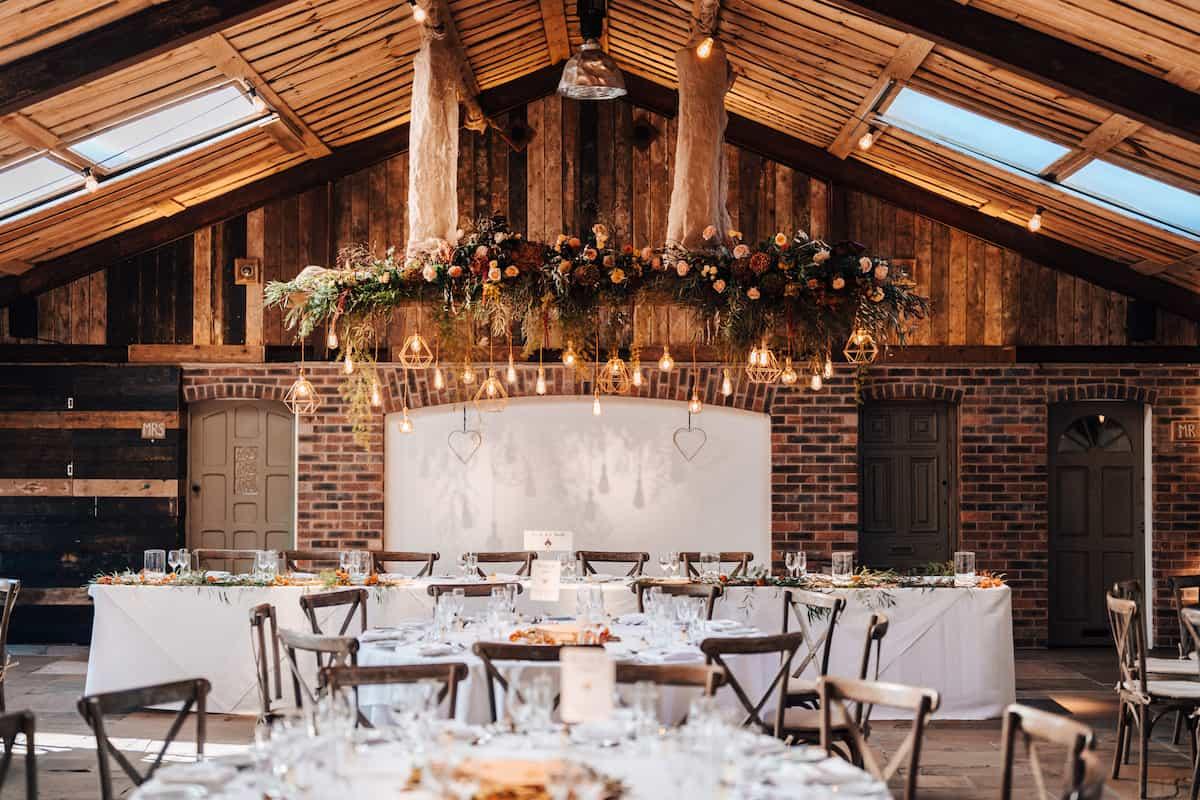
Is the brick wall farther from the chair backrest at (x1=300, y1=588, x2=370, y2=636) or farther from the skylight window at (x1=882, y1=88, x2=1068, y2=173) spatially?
the chair backrest at (x1=300, y1=588, x2=370, y2=636)

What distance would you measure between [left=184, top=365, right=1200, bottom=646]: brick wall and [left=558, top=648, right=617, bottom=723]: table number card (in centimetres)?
653

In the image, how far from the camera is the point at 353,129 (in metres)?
9.77

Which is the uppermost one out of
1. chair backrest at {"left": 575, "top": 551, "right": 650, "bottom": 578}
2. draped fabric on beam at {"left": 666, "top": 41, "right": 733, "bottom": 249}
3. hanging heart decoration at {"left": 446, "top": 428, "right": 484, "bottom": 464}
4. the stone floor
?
draped fabric on beam at {"left": 666, "top": 41, "right": 733, "bottom": 249}

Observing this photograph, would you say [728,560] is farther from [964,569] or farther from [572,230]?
[572,230]

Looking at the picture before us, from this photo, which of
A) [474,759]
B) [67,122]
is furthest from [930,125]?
[474,759]

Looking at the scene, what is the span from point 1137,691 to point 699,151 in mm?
3698

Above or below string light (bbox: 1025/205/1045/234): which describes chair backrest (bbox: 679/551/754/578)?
below

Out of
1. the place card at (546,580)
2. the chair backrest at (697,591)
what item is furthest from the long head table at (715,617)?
the place card at (546,580)

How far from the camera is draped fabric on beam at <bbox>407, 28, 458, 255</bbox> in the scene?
6.64 m

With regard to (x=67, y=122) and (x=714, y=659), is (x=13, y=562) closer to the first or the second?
(x=67, y=122)

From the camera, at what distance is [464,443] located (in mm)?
10086

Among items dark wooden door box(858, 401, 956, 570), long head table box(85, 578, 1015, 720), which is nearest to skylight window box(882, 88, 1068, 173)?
dark wooden door box(858, 401, 956, 570)

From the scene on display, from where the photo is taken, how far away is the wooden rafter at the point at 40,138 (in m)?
7.00

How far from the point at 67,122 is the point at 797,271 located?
4607mm
